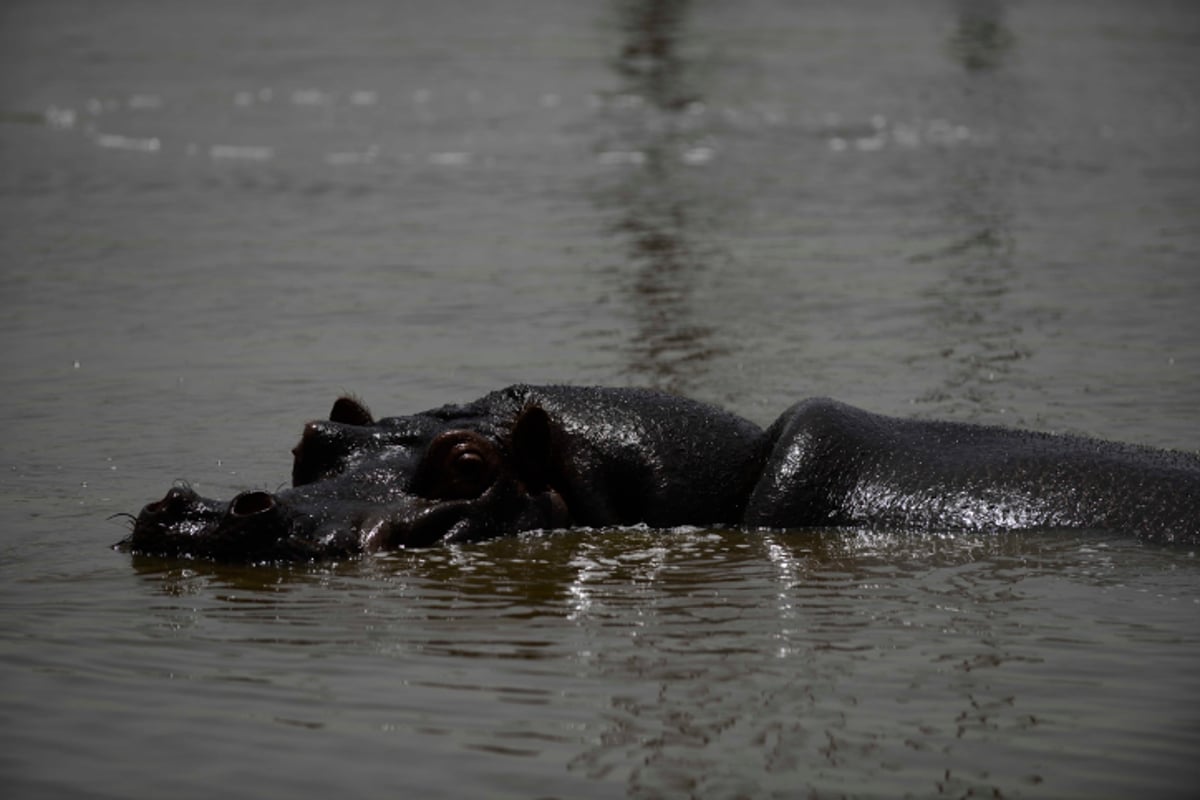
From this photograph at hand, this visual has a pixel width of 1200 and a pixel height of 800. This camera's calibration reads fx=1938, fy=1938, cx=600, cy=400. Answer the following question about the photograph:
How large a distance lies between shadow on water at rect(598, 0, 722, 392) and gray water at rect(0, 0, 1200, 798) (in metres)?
0.07

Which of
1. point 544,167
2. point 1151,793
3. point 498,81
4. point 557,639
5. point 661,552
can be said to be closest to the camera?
point 1151,793

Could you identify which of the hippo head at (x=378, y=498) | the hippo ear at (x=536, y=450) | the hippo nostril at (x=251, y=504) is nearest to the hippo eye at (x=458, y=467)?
Result: the hippo head at (x=378, y=498)

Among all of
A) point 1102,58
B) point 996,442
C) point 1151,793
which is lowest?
point 1151,793

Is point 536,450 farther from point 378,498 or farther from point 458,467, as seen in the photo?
point 378,498

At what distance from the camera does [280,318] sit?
11.6m

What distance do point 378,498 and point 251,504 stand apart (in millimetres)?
474

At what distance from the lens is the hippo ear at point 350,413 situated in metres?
6.91

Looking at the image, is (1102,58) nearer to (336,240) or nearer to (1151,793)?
(336,240)

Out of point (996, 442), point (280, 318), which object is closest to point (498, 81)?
point (280, 318)

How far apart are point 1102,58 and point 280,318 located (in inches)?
728

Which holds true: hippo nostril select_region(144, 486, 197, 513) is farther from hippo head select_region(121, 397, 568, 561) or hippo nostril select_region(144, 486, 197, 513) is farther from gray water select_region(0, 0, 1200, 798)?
gray water select_region(0, 0, 1200, 798)

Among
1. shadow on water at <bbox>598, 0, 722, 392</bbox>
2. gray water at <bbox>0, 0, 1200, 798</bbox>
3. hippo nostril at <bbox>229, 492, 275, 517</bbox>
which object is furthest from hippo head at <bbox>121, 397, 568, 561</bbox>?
shadow on water at <bbox>598, 0, 722, 392</bbox>

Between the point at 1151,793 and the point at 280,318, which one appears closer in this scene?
the point at 1151,793

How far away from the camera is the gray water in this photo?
4.74 m
